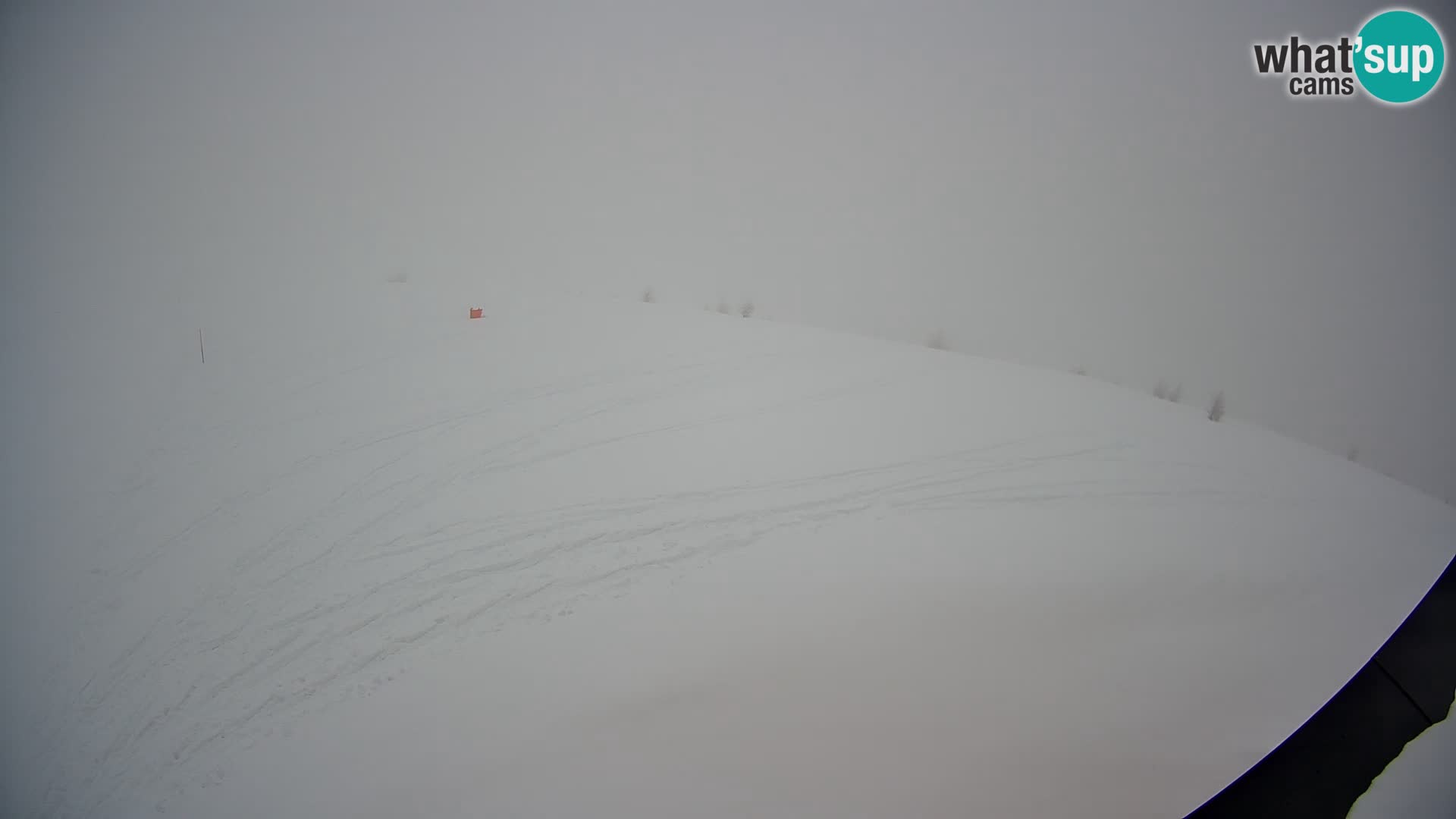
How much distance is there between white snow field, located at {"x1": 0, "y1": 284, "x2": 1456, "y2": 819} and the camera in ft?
6.93

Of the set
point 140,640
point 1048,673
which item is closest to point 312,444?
point 140,640

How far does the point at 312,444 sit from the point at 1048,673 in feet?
13.0

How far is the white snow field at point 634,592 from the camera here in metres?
2.11

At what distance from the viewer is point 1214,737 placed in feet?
7.34

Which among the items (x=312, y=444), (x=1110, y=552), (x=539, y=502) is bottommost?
(x=1110, y=552)

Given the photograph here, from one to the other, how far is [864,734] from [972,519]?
157 cm

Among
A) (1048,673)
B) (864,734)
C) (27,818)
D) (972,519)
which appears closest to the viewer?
(27,818)

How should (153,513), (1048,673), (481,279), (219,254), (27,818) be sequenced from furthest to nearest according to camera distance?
(481,279)
(219,254)
(153,513)
(1048,673)
(27,818)

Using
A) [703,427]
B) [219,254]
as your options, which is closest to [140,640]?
[219,254]

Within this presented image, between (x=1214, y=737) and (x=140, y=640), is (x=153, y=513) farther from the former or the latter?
(x=1214, y=737)

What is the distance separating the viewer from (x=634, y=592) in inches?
113

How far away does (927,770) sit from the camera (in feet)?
6.93

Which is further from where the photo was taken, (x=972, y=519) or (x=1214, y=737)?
(x=972, y=519)

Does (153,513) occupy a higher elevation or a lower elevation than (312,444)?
lower
